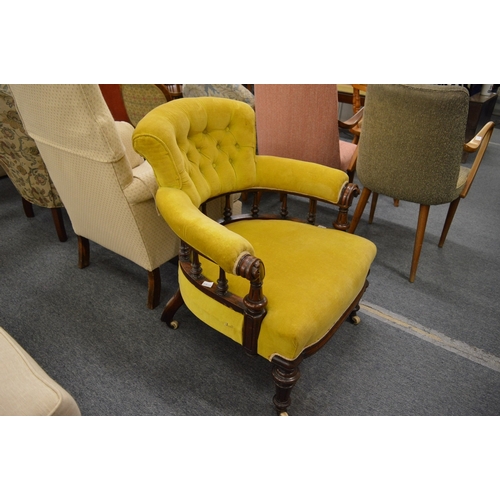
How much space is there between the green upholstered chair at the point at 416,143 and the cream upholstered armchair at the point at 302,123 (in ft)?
0.80

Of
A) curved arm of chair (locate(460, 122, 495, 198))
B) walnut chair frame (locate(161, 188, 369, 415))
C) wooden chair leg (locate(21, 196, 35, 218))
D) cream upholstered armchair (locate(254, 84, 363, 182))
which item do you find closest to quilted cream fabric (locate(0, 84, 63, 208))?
wooden chair leg (locate(21, 196, 35, 218))

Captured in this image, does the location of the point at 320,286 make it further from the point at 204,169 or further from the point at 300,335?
the point at 204,169

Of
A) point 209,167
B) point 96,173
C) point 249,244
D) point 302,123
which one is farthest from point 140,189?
point 302,123

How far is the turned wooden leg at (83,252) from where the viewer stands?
1821mm

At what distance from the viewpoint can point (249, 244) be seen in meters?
0.96

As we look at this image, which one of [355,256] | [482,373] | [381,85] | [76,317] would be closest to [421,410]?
[482,373]

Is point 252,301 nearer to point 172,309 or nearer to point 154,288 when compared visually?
point 172,309

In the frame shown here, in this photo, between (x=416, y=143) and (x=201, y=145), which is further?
(x=416, y=143)

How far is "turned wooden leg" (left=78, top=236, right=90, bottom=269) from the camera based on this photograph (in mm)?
1821

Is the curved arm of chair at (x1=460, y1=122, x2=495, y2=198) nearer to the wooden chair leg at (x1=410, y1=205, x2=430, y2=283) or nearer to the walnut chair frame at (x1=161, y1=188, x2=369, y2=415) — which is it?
the wooden chair leg at (x1=410, y1=205, x2=430, y2=283)

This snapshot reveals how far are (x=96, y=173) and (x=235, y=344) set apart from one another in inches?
34.2

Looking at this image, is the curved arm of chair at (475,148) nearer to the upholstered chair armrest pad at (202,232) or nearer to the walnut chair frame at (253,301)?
the walnut chair frame at (253,301)

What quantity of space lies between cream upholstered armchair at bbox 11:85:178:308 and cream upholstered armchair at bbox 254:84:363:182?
0.80m

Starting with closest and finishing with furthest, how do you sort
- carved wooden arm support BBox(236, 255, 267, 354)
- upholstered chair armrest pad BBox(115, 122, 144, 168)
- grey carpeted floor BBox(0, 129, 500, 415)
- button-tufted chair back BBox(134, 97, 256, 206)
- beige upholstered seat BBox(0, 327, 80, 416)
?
beige upholstered seat BBox(0, 327, 80, 416)
carved wooden arm support BBox(236, 255, 267, 354)
button-tufted chair back BBox(134, 97, 256, 206)
grey carpeted floor BBox(0, 129, 500, 415)
upholstered chair armrest pad BBox(115, 122, 144, 168)
